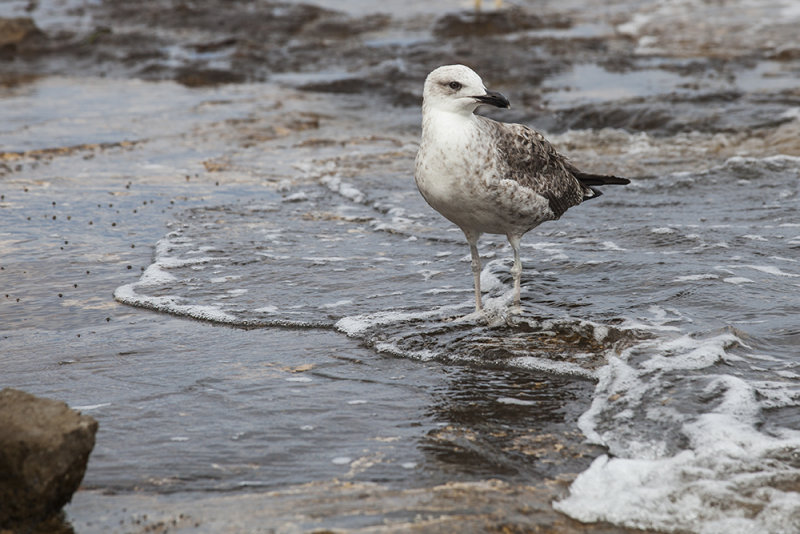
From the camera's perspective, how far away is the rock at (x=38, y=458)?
359 centimetres

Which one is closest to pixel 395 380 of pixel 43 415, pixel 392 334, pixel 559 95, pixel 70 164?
pixel 392 334

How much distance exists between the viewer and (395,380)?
544cm

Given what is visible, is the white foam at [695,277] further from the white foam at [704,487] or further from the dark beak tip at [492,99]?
the white foam at [704,487]

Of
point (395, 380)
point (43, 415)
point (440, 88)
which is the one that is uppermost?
point (440, 88)

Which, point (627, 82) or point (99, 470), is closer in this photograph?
point (99, 470)

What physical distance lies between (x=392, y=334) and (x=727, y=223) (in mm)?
3629

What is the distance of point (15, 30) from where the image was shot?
20453 mm

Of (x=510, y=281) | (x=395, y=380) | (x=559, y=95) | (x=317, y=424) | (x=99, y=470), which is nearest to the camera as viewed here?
(x=99, y=470)

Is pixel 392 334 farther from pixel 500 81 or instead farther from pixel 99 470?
pixel 500 81

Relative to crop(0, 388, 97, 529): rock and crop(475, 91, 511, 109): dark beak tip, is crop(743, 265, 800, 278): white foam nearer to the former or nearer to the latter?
crop(475, 91, 511, 109): dark beak tip

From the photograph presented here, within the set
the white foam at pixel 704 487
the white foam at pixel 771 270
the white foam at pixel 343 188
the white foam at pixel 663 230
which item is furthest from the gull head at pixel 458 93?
the white foam at pixel 343 188

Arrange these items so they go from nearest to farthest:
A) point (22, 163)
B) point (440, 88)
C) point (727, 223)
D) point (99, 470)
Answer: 1. point (99, 470)
2. point (440, 88)
3. point (727, 223)
4. point (22, 163)

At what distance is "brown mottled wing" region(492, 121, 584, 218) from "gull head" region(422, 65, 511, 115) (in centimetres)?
35

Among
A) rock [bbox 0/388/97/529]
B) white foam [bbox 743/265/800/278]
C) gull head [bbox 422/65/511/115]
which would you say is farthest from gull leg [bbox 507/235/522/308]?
rock [bbox 0/388/97/529]
